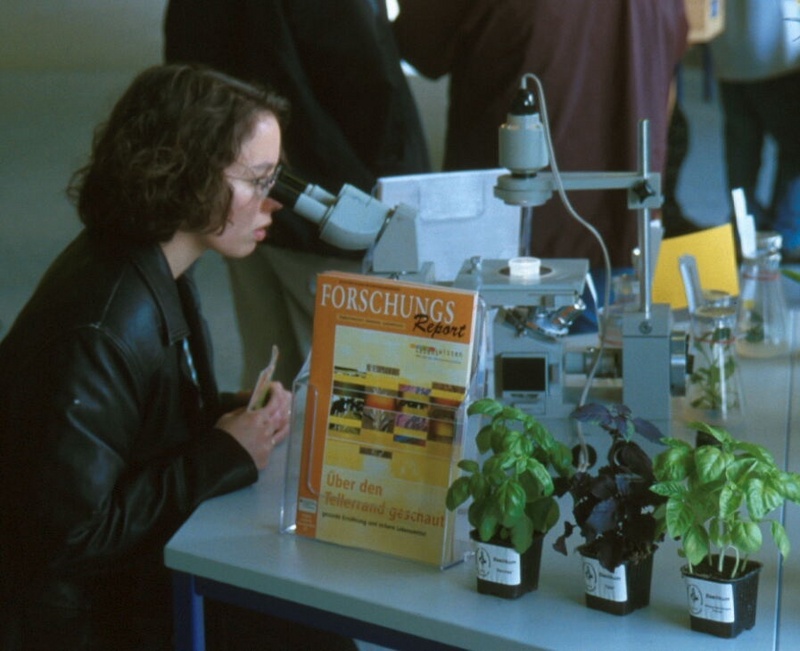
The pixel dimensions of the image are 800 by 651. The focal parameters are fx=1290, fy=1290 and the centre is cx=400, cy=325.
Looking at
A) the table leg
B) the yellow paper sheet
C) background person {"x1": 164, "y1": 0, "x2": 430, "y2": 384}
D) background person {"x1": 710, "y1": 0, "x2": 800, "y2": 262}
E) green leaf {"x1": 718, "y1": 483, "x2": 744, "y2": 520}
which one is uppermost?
→ background person {"x1": 710, "y1": 0, "x2": 800, "y2": 262}

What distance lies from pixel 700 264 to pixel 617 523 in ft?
3.68

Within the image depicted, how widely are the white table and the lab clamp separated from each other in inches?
8.7

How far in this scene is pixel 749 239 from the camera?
8.21 ft

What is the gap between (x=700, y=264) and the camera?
8.15ft

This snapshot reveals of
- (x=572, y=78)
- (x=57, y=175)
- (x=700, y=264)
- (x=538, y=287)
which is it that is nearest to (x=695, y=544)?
(x=538, y=287)

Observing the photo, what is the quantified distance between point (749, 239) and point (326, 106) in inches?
43.3

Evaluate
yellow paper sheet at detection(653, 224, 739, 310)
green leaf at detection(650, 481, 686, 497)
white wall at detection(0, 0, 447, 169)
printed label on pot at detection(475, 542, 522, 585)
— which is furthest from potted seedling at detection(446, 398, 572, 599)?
white wall at detection(0, 0, 447, 169)

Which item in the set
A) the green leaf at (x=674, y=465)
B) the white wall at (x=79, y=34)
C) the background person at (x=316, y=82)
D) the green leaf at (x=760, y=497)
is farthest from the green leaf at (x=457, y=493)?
the white wall at (x=79, y=34)

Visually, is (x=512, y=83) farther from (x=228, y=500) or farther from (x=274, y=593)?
(x=274, y=593)

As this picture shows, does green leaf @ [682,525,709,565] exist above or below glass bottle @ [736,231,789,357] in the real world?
below

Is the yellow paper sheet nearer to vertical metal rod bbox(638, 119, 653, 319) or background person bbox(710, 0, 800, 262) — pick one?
vertical metal rod bbox(638, 119, 653, 319)

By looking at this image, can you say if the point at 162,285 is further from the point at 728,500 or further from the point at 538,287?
the point at 728,500

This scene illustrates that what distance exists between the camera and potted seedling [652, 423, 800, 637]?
1.40 m

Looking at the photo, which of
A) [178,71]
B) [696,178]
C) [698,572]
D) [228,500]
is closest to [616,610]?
[698,572]
